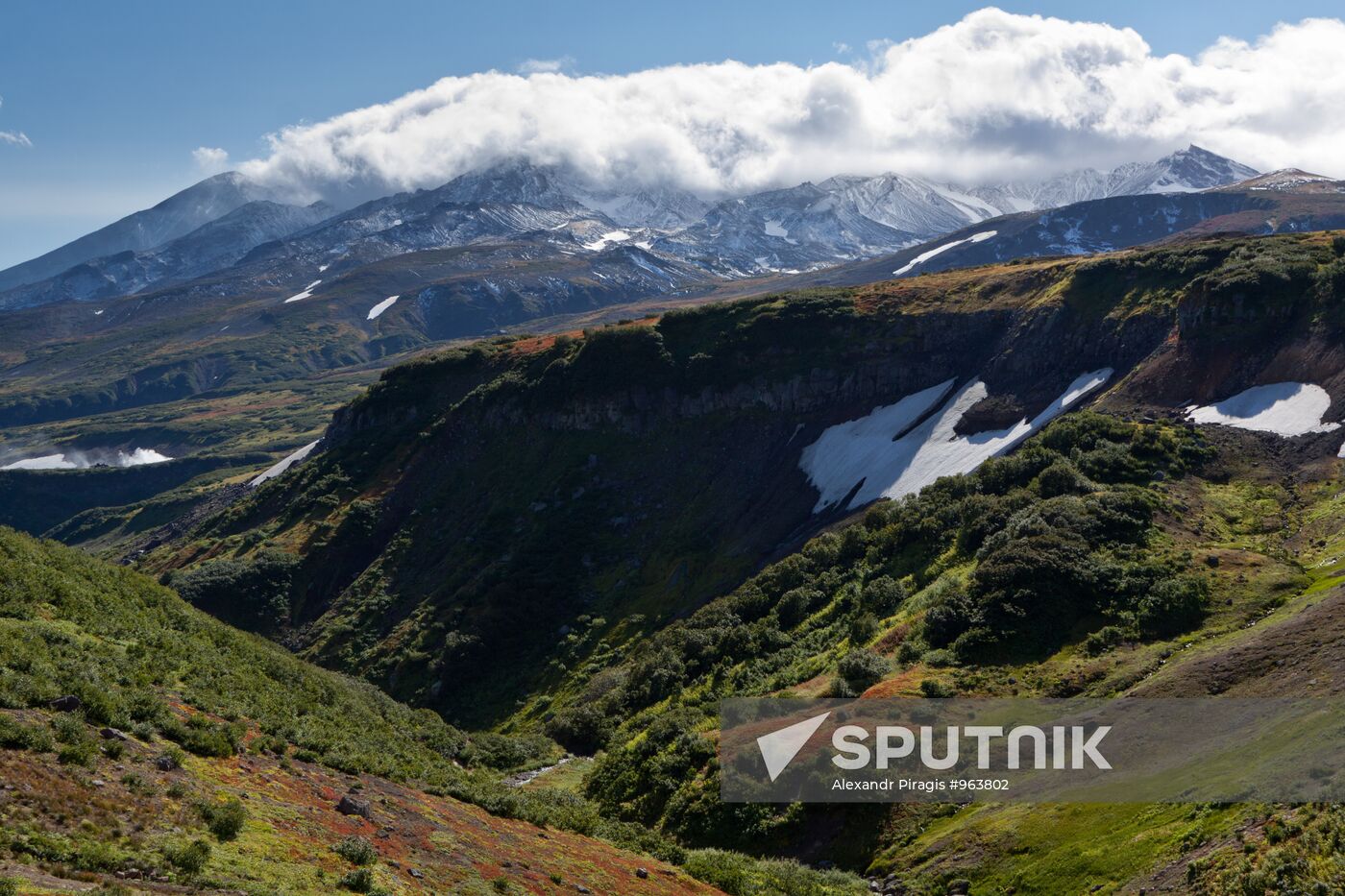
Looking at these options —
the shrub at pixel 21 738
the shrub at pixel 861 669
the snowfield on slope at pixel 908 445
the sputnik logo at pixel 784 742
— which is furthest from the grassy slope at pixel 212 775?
the snowfield on slope at pixel 908 445

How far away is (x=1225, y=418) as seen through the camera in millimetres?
52031

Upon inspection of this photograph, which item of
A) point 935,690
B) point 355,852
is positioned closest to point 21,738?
point 355,852

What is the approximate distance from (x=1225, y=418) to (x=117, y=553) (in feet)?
387

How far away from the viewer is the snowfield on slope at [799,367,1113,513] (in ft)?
205

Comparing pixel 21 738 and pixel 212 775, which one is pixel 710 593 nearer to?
pixel 212 775

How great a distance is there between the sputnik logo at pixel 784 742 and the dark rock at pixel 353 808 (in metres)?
15.6

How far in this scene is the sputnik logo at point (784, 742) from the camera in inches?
1252

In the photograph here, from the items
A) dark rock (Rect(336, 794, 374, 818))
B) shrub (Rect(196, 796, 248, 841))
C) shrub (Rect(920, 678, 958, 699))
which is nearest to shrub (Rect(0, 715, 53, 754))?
shrub (Rect(196, 796, 248, 841))

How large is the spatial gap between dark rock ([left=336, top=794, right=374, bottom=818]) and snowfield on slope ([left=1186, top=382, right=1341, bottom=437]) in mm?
49641

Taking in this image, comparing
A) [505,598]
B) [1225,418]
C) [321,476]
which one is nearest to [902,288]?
[1225,418]

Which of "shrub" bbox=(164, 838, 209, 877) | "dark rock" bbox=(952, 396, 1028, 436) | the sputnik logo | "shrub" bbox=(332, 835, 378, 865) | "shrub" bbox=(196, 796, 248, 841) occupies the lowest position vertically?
the sputnik logo

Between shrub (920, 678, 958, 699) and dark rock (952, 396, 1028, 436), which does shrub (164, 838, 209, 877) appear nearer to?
shrub (920, 678, 958, 699)

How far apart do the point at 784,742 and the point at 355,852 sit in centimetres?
1887

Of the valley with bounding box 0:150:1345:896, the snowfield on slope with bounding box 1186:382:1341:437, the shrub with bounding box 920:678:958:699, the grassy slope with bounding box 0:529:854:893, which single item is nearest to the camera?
the grassy slope with bounding box 0:529:854:893
